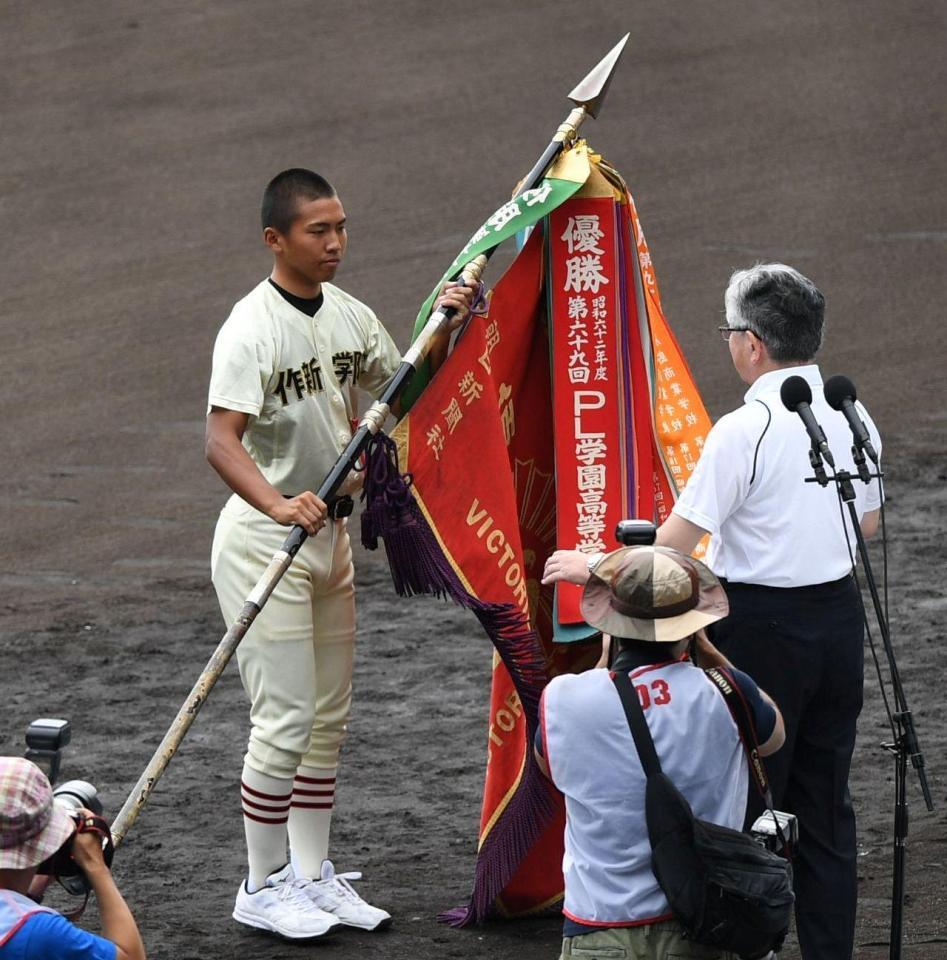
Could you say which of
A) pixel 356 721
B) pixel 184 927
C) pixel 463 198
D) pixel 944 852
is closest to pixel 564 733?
pixel 184 927

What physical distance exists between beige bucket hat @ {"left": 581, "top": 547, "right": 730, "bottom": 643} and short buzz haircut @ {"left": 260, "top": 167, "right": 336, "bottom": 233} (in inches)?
71.3

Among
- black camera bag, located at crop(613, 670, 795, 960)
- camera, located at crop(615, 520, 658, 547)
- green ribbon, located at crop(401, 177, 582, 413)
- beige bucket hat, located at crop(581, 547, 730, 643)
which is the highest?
green ribbon, located at crop(401, 177, 582, 413)

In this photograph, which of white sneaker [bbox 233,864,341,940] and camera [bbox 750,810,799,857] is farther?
white sneaker [bbox 233,864,341,940]

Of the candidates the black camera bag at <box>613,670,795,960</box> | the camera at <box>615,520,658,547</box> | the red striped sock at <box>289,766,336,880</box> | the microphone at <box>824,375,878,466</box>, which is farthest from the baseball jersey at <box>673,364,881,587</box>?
the red striped sock at <box>289,766,336,880</box>

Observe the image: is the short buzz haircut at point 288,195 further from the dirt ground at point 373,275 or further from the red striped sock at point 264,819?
the dirt ground at point 373,275

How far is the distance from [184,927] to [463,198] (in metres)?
10.3

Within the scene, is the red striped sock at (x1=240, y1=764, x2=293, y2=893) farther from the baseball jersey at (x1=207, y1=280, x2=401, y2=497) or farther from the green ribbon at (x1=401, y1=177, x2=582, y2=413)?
the green ribbon at (x1=401, y1=177, x2=582, y2=413)

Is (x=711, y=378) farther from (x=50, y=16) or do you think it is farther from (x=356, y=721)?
(x=50, y=16)

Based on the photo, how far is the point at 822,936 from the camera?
13.7 ft

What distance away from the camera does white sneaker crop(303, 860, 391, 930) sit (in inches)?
196

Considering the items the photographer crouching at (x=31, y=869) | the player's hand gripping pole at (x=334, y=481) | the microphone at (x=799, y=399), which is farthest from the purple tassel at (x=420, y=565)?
the photographer crouching at (x=31, y=869)

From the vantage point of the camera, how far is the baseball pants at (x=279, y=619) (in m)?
4.79

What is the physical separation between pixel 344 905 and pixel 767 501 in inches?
72.2

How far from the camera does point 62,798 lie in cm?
317
